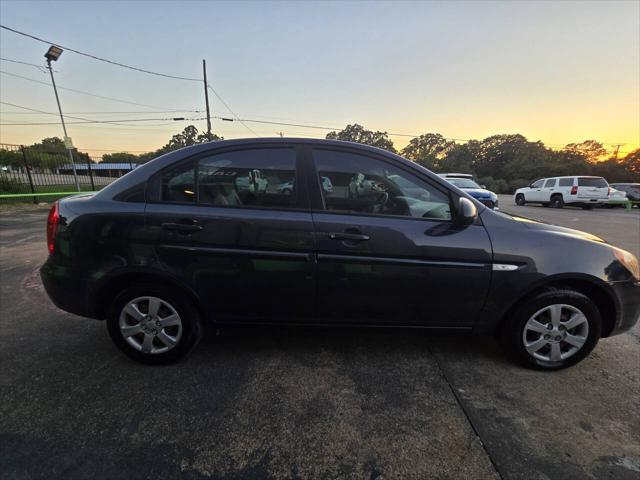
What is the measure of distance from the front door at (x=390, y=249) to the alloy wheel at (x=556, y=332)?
48cm

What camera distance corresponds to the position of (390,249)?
2346 mm

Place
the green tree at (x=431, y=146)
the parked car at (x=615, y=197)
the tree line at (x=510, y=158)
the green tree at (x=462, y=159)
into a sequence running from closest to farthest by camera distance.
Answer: the parked car at (x=615, y=197)
the tree line at (x=510, y=158)
the green tree at (x=462, y=159)
the green tree at (x=431, y=146)

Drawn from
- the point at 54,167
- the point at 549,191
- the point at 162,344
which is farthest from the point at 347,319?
the point at 549,191

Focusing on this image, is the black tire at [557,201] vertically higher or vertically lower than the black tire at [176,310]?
lower

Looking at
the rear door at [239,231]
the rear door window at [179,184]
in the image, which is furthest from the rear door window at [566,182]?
the rear door window at [179,184]

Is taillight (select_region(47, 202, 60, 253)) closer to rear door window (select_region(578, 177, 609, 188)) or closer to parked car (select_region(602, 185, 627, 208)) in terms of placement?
rear door window (select_region(578, 177, 609, 188))

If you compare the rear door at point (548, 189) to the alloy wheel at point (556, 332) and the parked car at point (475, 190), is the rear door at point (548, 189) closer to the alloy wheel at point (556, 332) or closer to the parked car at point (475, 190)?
the parked car at point (475, 190)

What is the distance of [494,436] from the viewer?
1.98 meters

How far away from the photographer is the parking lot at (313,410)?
1.78 meters

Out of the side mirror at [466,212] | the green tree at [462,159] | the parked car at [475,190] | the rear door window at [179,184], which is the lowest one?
the parked car at [475,190]

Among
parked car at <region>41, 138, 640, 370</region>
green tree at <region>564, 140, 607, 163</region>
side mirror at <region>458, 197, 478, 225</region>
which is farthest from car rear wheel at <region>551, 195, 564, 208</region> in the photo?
green tree at <region>564, 140, 607, 163</region>

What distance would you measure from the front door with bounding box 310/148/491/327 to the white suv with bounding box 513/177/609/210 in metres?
18.9

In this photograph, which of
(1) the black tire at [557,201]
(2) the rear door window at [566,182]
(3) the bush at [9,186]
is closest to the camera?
(3) the bush at [9,186]

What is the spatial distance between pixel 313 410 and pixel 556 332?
1859mm
